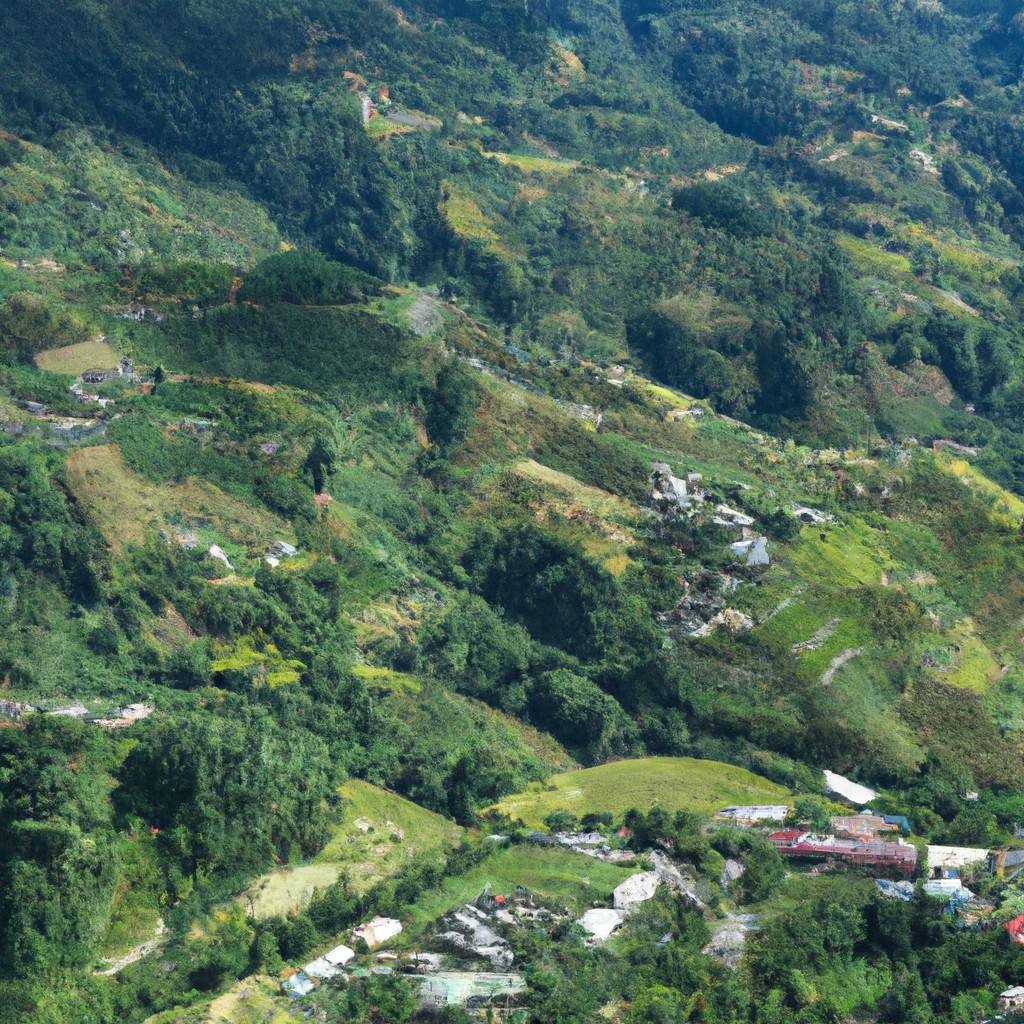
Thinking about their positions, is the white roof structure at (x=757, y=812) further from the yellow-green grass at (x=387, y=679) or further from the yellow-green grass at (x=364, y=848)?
the yellow-green grass at (x=387, y=679)

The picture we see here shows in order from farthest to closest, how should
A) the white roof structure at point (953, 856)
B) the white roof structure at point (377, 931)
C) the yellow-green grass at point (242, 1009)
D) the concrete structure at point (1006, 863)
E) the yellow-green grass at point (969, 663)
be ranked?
the yellow-green grass at point (969, 663) → the white roof structure at point (953, 856) → the concrete structure at point (1006, 863) → the white roof structure at point (377, 931) → the yellow-green grass at point (242, 1009)

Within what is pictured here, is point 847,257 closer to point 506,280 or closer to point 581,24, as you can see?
point 506,280

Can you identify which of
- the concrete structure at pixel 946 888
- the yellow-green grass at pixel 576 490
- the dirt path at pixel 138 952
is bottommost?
the dirt path at pixel 138 952

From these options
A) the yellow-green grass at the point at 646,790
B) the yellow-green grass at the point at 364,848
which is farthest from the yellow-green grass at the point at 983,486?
the yellow-green grass at the point at 364,848

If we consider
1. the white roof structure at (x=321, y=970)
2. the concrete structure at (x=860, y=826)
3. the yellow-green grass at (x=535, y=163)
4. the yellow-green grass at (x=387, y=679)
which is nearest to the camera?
the white roof structure at (x=321, y=970)

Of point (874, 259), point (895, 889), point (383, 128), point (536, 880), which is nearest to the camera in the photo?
point (536, 880)

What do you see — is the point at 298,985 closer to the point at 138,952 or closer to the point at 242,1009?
the point at 242,1009

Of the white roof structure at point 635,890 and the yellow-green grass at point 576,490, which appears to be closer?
the white roof structure at point 635,890

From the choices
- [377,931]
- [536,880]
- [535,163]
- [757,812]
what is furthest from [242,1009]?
[535,163]
